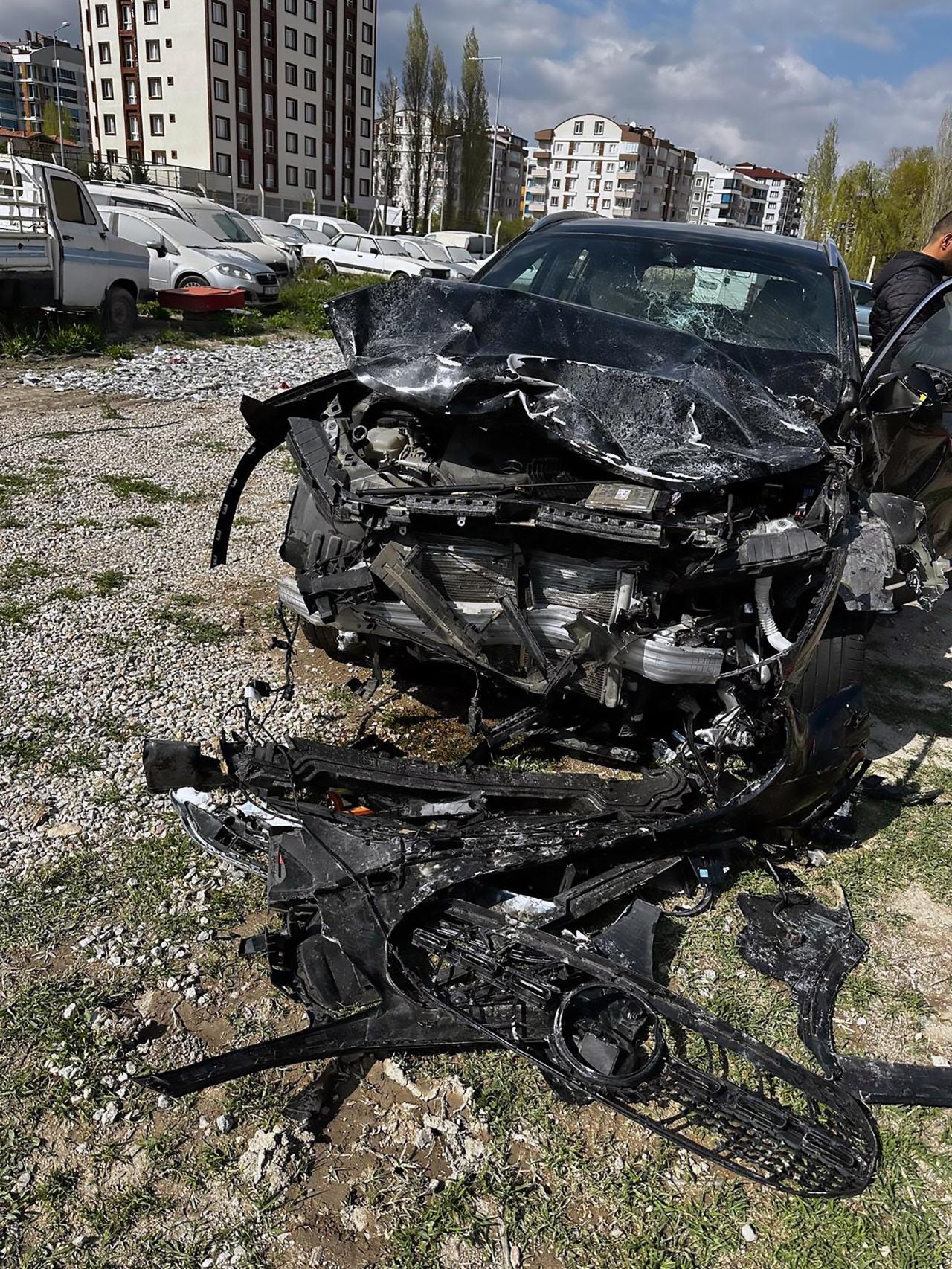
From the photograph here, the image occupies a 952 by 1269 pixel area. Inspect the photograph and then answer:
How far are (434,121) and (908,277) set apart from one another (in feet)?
184

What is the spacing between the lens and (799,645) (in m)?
2.74

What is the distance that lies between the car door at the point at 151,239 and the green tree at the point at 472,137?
43121mm

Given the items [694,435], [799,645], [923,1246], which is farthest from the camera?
[694,435]

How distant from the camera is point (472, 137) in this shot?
53094 mm

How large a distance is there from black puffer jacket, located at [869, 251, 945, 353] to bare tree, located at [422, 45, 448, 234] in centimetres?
5147

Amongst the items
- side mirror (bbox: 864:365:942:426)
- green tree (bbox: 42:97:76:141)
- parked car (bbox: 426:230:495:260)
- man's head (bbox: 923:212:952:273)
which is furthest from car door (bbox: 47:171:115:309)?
green tree (bbox: 42:97:76:141)

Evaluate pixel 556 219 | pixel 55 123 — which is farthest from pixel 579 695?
pixel 55 123

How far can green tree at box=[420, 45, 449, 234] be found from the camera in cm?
5184

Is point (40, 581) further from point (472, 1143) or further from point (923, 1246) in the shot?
point (923, 1246)

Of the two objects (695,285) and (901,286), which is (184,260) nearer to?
(695,285)

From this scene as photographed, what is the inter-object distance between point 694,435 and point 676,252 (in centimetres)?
186

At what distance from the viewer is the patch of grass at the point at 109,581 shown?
191 inches

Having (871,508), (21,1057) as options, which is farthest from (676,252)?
(21,1057)

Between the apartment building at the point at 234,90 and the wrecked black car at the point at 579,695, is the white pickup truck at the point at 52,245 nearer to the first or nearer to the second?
the wrecked black car at the point at 579,695
